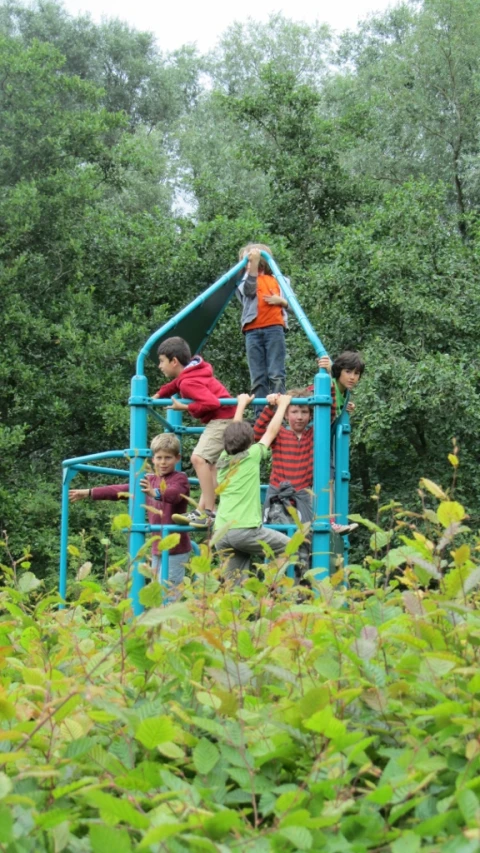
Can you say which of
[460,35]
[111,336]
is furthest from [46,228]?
[460,35]

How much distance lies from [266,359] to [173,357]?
36.7 inches

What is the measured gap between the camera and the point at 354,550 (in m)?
15.7

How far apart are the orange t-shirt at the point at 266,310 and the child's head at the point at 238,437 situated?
68.8 inches

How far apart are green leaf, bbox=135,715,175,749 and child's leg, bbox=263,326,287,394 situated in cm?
580

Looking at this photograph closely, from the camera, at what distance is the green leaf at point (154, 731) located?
1588mm

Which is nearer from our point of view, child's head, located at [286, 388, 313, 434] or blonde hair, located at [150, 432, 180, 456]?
blonde hair, located at [150, 432, 180, 456]

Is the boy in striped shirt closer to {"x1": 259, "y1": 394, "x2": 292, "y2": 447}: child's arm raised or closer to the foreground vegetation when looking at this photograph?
{"x1": 259, "y1": 394, "x2": 292, "y2": 447}: child's arm raised

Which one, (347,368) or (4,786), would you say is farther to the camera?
(347,368)

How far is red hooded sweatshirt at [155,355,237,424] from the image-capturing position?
21.4 ft

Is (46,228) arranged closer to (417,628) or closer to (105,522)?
(105,522)

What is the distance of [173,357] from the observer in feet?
22.4

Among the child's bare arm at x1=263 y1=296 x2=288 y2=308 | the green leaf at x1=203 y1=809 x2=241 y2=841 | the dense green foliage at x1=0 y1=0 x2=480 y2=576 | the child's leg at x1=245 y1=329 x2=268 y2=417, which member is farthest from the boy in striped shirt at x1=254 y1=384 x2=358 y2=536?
the dense green foliage at x1=0 y1=0 x2=480 y2=576

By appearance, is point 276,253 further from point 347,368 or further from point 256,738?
point 256,738

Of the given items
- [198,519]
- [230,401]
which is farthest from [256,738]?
[230,401]
